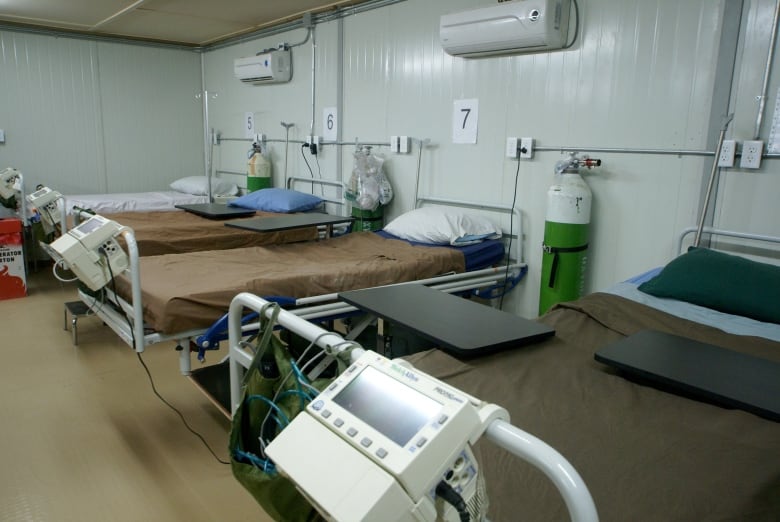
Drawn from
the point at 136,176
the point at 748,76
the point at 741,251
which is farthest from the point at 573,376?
the point at 136,176

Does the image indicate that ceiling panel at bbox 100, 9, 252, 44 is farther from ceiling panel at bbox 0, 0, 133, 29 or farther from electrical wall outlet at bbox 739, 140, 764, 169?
electrical wall outlet at bbox 739, 140, 764, 169

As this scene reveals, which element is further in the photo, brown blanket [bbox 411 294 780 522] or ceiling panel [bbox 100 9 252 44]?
ceiling panel [bbox 100 9 252 44]

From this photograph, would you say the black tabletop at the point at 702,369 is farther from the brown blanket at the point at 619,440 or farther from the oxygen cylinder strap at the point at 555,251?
Result: the oxygen cylinder strap at the point at 555,251

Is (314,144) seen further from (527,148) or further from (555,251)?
(555,251)

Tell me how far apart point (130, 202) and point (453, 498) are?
5230 mm

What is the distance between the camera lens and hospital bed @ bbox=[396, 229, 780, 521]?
3.53ft

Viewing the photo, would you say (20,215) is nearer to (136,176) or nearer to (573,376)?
(136,176)

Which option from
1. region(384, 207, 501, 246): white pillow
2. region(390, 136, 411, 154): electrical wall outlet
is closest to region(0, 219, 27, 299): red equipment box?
region(390, 136, 411, 154): electrical wall outlet

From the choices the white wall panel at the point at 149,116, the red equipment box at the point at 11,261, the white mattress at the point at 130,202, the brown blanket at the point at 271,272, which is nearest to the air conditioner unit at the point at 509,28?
the brown blanket at the point at 271,272

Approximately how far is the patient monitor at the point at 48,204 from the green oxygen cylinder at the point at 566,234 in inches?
114

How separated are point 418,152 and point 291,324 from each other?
9.53 ft

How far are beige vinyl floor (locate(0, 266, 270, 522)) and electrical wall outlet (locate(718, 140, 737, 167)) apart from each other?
8.06 feet

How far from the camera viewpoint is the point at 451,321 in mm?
1855

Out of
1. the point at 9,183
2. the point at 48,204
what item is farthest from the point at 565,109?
the point at 9,183
